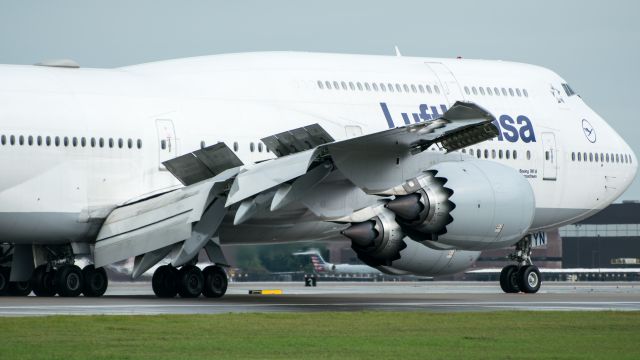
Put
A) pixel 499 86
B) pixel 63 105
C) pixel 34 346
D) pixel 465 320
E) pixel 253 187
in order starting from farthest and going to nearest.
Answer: pixel 499 86 → pixel 63 105 → pixel 253 187 → pixel 465 320 → pixel 34 346

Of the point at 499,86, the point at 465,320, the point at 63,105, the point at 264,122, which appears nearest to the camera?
the point at 465,320

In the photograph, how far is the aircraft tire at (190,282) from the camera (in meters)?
29.0

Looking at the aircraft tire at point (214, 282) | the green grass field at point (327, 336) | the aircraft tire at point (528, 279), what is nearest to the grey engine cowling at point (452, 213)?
the green grass field at point (327, 336)

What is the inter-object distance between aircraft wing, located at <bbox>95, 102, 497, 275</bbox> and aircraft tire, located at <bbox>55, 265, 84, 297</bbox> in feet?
3.18

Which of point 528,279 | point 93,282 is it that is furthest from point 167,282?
point 528,279

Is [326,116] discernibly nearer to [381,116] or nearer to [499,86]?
[381,116]

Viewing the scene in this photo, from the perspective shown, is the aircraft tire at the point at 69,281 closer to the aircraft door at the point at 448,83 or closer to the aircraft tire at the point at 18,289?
the aircraft tire at the point at 18,289

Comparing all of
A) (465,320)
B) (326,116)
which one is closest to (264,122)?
(326,116)

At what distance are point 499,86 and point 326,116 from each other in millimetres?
5464

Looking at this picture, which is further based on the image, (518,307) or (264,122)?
(264,122)

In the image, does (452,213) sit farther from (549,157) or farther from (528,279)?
(549,157)

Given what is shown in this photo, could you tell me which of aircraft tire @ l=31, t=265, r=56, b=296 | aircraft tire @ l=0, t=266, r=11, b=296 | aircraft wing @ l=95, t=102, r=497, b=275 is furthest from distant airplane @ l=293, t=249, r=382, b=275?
aircraft wing @ l=95, t=102, r=497, b=275

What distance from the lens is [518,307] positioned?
25.2 metres

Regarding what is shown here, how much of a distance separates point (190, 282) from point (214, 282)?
618 mm
